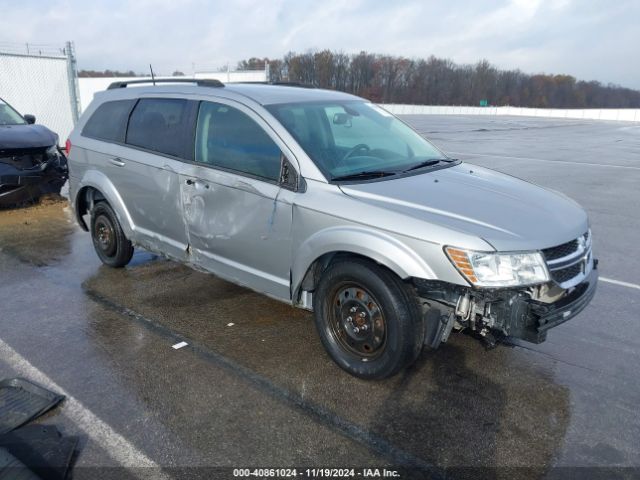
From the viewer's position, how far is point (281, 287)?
381 cm

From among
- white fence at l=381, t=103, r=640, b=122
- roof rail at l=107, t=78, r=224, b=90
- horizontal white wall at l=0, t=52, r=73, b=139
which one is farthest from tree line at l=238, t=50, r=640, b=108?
roof rail at l=107, t=78, r=224, b=90

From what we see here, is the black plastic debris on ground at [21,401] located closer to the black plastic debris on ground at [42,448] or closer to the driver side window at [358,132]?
the black plastic debris on ground at [42,448]

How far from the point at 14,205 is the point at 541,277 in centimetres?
849

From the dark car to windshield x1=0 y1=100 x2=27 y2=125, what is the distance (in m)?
0.14

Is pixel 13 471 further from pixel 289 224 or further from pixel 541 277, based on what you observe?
pixel 541 277

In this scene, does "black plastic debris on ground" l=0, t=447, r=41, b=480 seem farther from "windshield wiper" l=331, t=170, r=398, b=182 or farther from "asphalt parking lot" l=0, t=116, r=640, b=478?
"windshield wiper" l=331, t=170, r=398, b=182

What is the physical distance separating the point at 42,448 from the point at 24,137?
658 cm

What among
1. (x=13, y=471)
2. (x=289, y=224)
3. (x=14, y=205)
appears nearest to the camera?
(x=13, y=471)

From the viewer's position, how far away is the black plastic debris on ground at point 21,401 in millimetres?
2990

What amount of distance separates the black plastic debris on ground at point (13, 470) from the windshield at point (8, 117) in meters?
7.75

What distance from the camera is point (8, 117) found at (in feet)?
29.2

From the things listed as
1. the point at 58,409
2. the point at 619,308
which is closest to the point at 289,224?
the point at 58,409

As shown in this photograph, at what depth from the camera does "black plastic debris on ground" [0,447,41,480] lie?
7.89 ft

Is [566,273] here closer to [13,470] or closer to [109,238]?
[13,470]
